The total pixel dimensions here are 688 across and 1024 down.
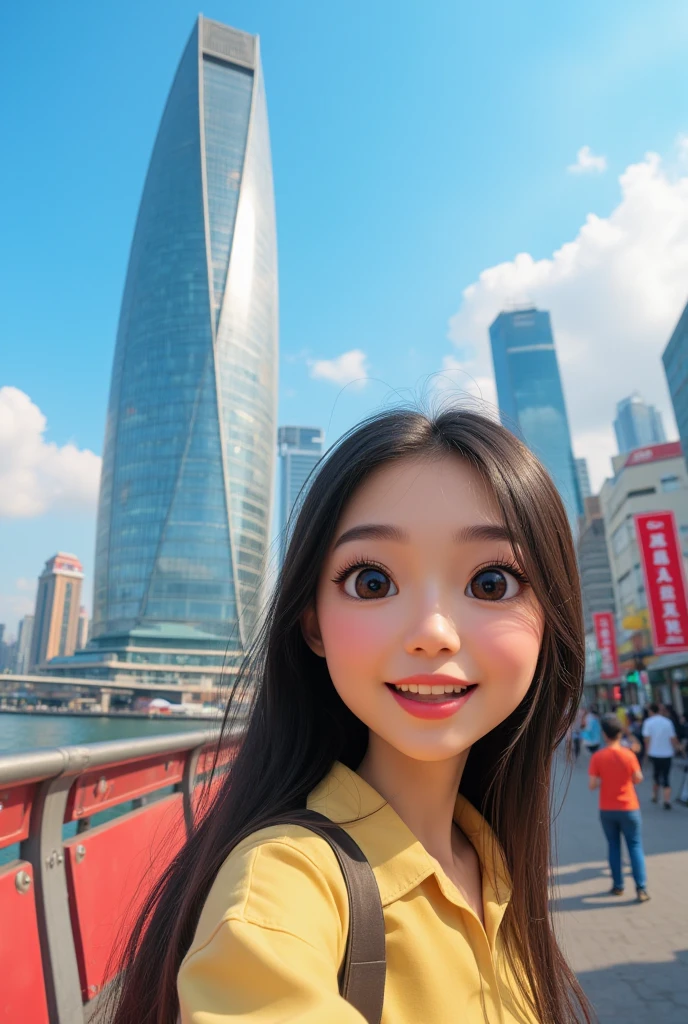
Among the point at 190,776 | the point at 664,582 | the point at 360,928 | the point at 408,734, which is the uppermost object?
the point at 664,582

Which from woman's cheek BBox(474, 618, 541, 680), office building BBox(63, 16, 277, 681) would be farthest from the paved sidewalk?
office building BBox(63, 16, 277, 681)

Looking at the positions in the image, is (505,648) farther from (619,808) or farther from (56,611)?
(56,611)

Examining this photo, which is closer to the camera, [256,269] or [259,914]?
[259,914]

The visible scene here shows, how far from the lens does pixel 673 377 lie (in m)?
32.6

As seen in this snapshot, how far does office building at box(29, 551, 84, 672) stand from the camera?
108 m

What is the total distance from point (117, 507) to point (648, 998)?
65159mm

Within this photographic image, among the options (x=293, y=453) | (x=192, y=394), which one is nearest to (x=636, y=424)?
(x=293, y=453)

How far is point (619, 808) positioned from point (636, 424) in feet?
642

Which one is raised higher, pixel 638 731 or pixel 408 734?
pixel 408 734

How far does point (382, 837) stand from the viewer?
3.10ft

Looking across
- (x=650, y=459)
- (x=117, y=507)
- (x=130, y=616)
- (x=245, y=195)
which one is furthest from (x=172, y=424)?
(x=650, y=459)

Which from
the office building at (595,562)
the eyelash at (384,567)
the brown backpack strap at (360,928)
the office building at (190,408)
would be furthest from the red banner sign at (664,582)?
the office building at (595,562)

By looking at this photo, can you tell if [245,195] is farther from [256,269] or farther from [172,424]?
[172,424]

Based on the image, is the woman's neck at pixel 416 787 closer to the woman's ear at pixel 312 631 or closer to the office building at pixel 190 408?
the woman's ear at pixel 312 631
